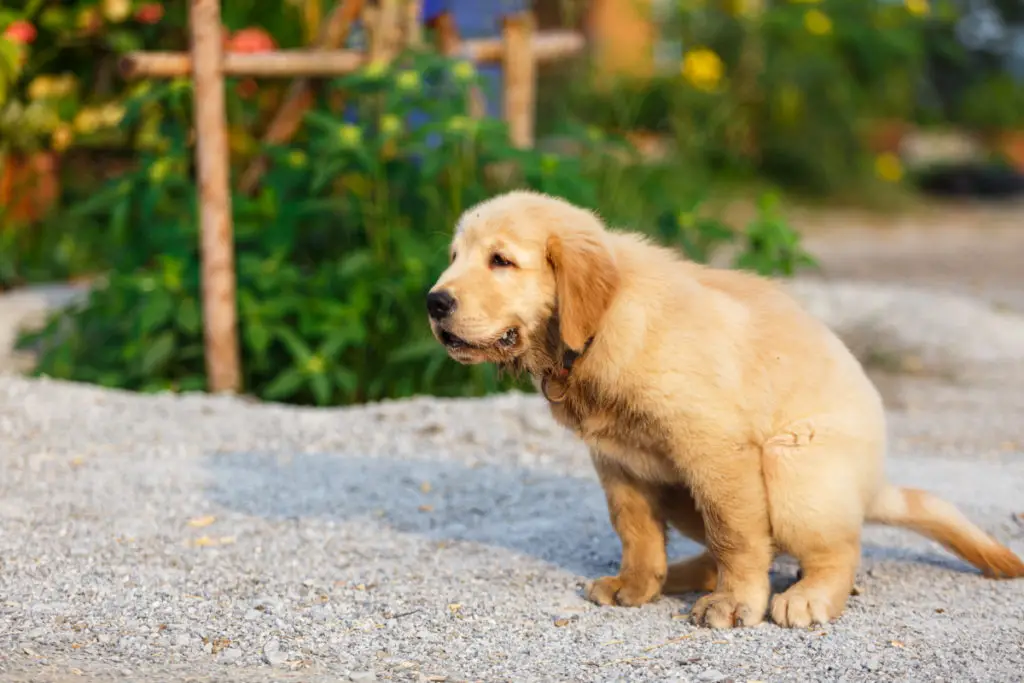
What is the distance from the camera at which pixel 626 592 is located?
376cm

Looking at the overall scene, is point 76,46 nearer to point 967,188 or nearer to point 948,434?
→ point 948,434

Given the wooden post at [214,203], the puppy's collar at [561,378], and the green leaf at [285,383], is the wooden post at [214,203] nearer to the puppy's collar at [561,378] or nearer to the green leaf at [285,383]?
the green leaf at [285,383]

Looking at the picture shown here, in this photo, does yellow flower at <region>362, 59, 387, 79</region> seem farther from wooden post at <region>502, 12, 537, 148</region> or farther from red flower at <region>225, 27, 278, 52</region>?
wooden post at <region>502, 12, 537, 148</region>

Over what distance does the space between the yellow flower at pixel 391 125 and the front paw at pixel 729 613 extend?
10.3 feet

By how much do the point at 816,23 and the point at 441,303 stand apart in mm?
12147

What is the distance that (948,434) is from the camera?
583 cm

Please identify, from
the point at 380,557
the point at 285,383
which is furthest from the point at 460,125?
the point at 380,557

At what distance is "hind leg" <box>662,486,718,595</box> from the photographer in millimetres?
3814

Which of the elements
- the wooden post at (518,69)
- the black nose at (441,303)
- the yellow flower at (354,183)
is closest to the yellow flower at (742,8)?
the wooden post at (518,69)

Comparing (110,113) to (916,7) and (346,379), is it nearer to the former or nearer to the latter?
(346,379)

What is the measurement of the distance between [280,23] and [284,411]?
3.06 m

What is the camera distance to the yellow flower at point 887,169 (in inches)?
599

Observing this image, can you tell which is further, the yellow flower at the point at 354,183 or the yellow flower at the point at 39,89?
the yellow flower at the point at 39,89

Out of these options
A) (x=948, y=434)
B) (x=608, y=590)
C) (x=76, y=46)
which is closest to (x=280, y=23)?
(x=76, y=46)
